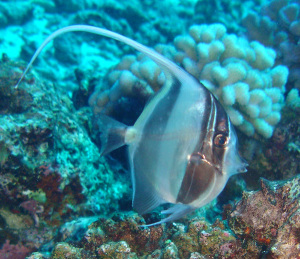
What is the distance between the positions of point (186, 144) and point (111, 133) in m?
0.43

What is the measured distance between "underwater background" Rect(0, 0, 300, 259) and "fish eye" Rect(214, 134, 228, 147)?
0.72 m

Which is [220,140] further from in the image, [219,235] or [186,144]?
[219,235]

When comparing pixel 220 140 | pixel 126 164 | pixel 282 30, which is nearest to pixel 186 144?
pixel 220 140

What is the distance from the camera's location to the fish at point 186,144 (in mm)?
1204

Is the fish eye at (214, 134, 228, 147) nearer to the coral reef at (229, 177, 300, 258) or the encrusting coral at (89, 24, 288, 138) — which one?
the coral reef at (229, 177, 300, 258)

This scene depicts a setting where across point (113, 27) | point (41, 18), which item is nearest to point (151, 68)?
point (113, 27)

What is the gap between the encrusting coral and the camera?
122 inches

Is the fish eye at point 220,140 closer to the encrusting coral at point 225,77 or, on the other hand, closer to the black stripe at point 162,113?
the black stripe at point 162,113

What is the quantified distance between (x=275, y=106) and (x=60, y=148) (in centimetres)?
286

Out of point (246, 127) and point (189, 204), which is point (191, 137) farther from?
point (246, 127)

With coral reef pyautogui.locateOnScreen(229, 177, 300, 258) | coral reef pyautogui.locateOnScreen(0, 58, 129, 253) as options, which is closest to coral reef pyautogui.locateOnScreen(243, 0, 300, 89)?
coral reef pyautogui.locateOnScreen(229, 177, 300, 258)

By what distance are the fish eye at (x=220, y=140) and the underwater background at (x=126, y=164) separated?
0.72 metres

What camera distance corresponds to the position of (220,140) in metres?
1.20

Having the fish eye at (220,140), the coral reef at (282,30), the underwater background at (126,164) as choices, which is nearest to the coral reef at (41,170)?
the underwater background at (126,164)
